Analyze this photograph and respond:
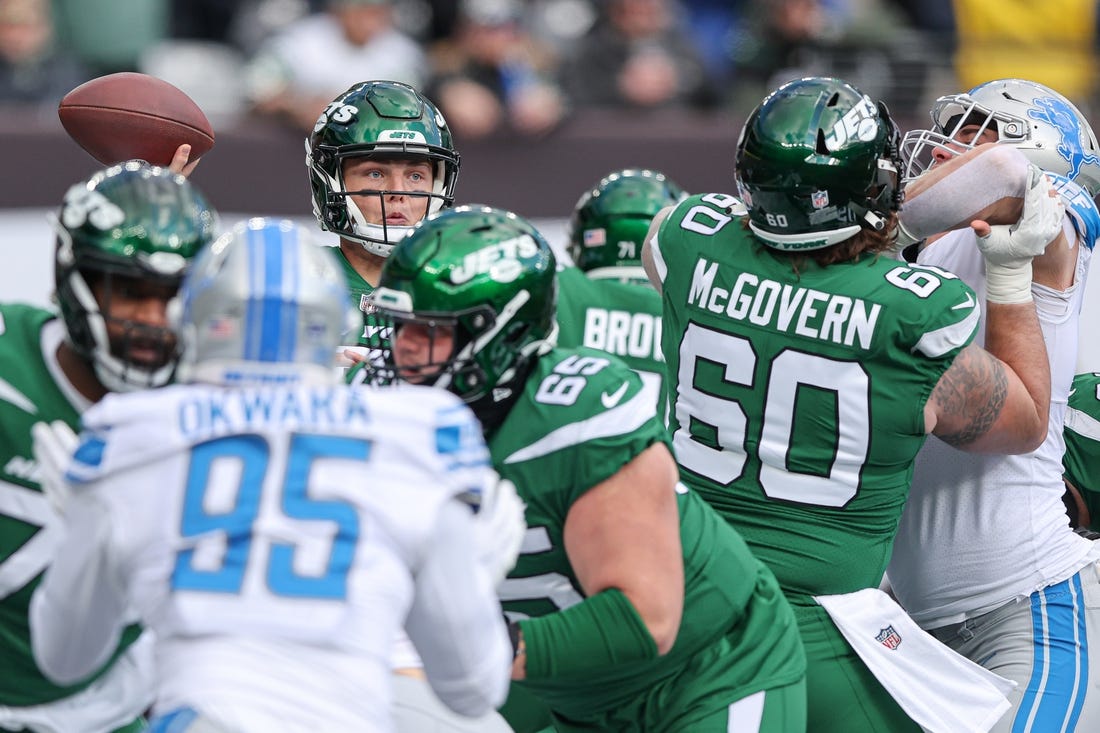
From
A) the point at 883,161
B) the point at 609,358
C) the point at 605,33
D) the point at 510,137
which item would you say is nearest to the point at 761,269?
the point at 883,161

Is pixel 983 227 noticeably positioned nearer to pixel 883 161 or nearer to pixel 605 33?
pixel 883 161

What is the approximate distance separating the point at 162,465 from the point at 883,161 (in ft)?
6.00

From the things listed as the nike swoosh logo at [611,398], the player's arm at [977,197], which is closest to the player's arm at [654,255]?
the player's arm at [977,197]

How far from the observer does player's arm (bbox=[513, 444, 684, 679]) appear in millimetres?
2502

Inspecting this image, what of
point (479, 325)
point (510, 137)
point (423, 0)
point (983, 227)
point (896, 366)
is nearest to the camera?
point (479, 325)

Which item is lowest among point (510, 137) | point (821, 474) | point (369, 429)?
point (510, 137)

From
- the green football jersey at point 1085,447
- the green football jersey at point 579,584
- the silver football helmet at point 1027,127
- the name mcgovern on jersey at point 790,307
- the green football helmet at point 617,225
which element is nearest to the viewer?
the green football jersey at point 579,584

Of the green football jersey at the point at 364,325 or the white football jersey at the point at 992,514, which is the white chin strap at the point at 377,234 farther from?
the white football jersey at the point at 992,514

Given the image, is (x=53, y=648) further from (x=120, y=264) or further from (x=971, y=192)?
(x=971, y=192)

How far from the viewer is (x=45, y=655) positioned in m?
2.20

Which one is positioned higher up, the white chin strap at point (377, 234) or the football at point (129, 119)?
the football at point (129, 119)

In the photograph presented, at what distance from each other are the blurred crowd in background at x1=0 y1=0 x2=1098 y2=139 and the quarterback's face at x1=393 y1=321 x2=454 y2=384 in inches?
204

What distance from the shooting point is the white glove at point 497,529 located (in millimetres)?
2225

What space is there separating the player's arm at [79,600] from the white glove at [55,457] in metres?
0.08
